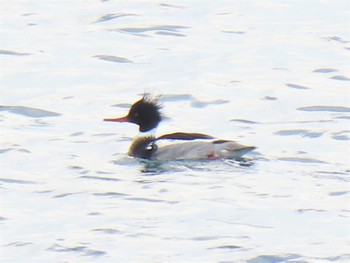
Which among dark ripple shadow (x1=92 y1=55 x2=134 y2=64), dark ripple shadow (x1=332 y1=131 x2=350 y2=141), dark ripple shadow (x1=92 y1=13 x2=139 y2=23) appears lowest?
dark ripple shadow (x1=92 y1=55 x2=134 y2=64)

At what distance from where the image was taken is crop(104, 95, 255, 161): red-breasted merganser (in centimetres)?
1350

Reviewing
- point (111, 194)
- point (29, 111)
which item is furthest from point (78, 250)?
point (29, 111)

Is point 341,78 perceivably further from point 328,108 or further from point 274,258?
point 274,258

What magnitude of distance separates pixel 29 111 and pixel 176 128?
1.73 m

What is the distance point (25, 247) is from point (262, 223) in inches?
77.9

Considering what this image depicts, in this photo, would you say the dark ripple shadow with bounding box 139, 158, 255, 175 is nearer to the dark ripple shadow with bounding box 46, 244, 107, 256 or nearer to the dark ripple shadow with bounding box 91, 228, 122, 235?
the dark ripple shadow with bounding box 91, 228, 122, 235

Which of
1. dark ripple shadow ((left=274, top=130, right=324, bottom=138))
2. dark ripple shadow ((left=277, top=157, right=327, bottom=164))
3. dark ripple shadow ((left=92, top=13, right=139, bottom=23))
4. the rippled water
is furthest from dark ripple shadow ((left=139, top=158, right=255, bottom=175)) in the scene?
dark ripple shadow ((left=92, top=13, right=139, bottom=23))

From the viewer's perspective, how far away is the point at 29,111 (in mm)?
15469

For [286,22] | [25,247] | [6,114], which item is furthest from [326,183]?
[286,22]

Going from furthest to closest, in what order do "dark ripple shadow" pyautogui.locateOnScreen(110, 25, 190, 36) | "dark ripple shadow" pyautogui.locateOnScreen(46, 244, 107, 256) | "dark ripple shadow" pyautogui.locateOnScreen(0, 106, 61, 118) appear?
"dark ripple shadow" pyautogui.locateOnScreen(110, 25, 190, 36) < "dark ripple shadow" pyautogui.locateOnScreen(0, 106, 61, 118) < "dark ripple shadow" pyautogui.locateOnScreen(46, 244, 107, 256)

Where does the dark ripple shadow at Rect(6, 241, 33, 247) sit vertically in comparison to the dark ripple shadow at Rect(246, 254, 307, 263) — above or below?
below

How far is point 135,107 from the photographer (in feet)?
47.3

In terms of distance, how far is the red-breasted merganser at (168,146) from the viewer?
1350 cm

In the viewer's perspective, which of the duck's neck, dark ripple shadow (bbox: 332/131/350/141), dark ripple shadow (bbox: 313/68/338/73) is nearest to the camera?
dark ripple shadow (bbox: 332/131/350/141)
